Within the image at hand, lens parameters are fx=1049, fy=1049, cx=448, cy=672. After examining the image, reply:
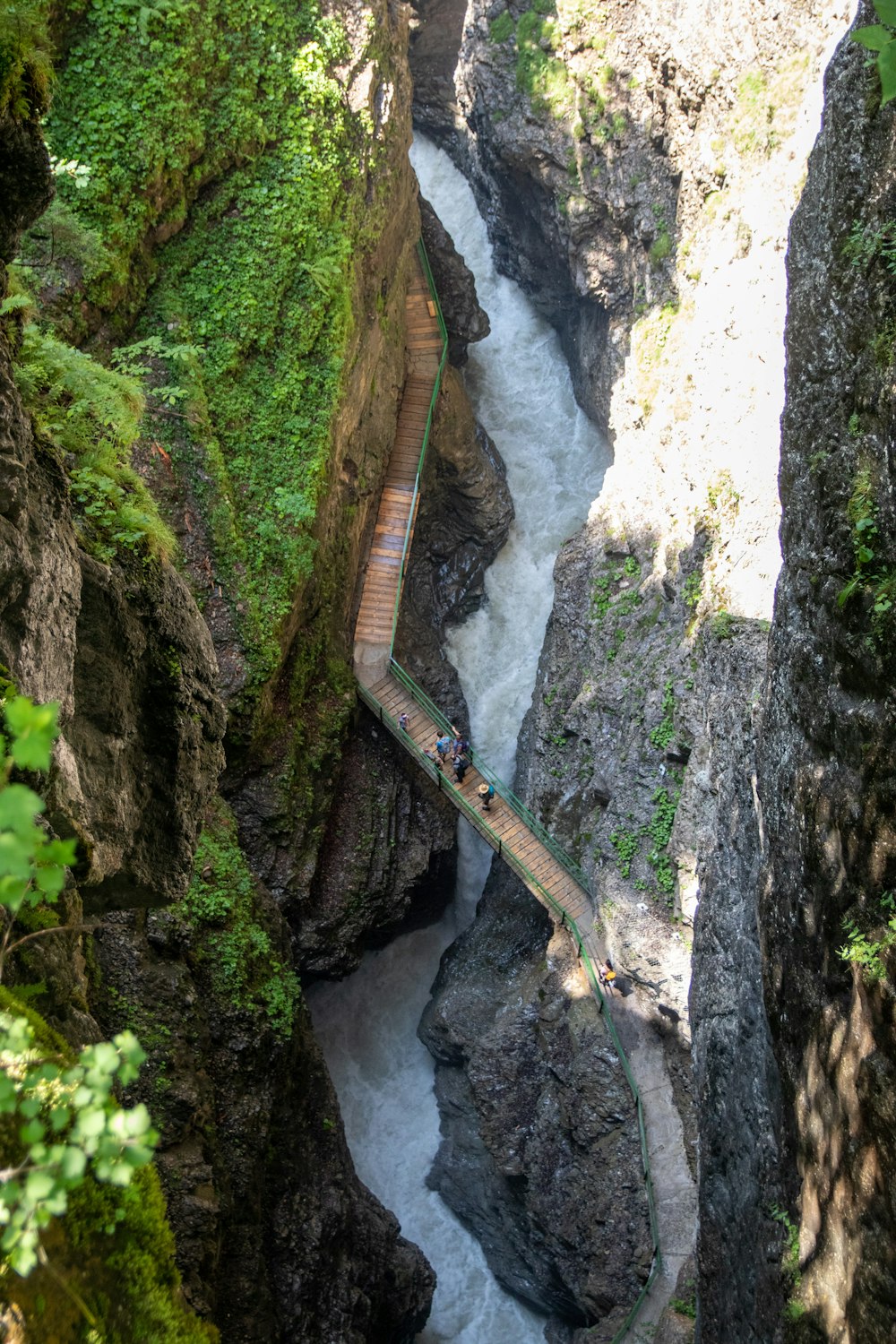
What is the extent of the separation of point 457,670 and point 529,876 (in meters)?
5.87

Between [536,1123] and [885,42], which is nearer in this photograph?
[885,42]

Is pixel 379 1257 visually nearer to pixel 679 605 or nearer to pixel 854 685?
pixel 679 605

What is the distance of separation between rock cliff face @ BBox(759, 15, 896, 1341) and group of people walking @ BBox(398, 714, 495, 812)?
10.2 m

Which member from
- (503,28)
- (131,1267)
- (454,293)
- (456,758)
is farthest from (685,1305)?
(503,28)

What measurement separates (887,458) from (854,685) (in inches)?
61.2

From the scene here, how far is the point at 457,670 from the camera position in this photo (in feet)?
75.8

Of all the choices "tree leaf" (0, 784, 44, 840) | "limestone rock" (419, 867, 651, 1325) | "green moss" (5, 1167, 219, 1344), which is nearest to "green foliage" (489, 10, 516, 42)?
"limestone rock" (419, 867, 651, 1325)

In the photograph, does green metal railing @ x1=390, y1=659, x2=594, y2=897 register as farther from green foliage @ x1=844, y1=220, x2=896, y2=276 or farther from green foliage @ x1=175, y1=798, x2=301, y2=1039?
green foliage @ x1=844, y1=220, x2=896, y2=276

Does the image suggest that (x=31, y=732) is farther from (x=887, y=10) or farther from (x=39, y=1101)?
(x=887, y=10)

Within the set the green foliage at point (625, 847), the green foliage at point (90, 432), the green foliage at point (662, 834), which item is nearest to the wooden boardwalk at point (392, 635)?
the green foliage at point (625, 847)

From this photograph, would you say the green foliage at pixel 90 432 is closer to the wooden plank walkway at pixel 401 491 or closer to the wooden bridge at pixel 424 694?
the wooden bridge at pixel 424 694

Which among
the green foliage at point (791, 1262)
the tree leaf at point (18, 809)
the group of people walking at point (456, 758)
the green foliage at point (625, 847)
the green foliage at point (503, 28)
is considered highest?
the green foliage at point (503, 28)

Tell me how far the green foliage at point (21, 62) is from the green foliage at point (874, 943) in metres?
7.55

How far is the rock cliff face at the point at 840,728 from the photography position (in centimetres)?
689
